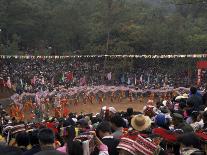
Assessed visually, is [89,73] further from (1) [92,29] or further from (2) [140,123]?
(2) [140,123]

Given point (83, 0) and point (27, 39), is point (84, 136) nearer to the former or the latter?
point (27, 39)

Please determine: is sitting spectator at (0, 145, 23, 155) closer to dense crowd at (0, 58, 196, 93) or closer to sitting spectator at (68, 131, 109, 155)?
sitting spectator at (68, 131, 109, 155)

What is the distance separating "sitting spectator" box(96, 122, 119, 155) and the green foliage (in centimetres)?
2996

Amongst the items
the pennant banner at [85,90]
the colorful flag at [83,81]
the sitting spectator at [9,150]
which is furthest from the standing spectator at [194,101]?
the colorful flag at [83,81]

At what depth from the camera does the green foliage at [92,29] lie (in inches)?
1435

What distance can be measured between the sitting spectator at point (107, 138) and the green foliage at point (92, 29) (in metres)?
30.0

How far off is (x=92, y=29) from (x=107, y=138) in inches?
1347

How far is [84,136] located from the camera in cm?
507

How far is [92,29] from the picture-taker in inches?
1542

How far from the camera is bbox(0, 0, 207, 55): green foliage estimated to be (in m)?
36.4

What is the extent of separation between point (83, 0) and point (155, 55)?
13.3 m

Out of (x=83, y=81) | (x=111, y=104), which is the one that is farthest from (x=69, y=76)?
(x=111, y=104)

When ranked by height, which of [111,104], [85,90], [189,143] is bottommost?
[111,104]

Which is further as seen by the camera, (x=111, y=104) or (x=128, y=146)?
(x=111, y=104)
